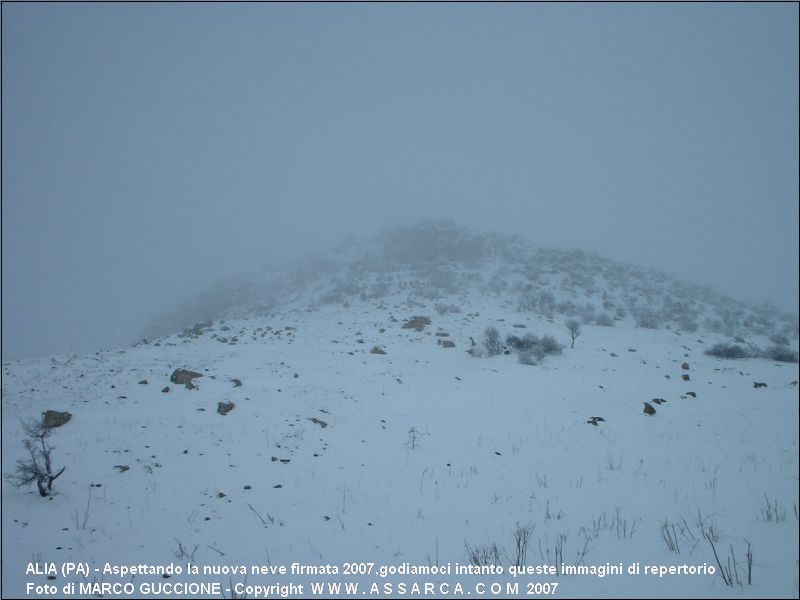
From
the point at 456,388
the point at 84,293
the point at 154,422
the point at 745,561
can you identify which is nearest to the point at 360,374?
the point at 456,388

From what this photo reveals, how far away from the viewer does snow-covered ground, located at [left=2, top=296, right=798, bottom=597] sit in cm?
406

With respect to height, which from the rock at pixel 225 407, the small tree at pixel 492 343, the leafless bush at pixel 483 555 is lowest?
the small tree at pixel 492 343

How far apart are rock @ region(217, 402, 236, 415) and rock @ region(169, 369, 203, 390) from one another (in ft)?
5.41

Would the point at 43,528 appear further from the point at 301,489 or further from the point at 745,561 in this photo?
the point at 745,561

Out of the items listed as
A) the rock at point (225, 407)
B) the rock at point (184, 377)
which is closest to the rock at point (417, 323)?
the rock at point (184, 377)

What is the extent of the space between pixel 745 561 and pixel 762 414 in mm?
7780

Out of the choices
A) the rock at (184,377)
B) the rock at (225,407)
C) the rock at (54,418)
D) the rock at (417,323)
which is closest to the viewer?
the rock at (54,418)

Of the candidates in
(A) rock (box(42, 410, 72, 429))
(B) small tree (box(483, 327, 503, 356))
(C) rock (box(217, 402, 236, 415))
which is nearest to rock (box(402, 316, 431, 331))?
(B) small tree (box(483, 327, 503, 356))

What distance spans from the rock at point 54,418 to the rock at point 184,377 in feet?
7.84

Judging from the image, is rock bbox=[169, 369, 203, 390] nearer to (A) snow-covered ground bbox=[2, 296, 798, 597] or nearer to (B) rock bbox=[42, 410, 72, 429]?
(A) snow-covered ground bbox=[2, 296, 798, 597]

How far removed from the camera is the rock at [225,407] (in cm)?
908

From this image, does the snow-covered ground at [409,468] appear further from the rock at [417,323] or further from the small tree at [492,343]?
the rock at [417,323]

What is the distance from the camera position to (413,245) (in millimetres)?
42594

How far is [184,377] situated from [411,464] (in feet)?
24.1
